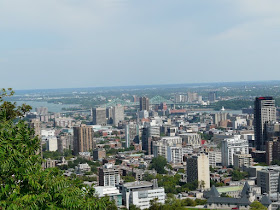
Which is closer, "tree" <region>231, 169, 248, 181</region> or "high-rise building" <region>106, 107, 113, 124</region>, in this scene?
"tree" <region>231, 169, 248, 181</region>

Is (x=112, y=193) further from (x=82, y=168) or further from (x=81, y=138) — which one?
(x=81, y=138)

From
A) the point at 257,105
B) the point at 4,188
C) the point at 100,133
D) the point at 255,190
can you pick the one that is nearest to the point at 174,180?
the point at 255,190

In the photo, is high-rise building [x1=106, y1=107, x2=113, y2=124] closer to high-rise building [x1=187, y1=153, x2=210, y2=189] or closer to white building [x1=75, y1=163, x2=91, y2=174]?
white building [x1=75, y1=163, x2=91, y2=174]

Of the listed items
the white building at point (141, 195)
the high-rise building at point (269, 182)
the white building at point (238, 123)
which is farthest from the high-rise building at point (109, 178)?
the white building at point (238, 123)

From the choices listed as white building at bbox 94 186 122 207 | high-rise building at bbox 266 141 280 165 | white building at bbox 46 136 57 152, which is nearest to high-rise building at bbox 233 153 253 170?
high-rise building at bbox 266 141 280 165

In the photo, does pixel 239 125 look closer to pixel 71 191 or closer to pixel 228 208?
pixel 228 208

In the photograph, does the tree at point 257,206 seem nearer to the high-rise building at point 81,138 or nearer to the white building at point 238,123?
the high-rise building at point 81,138
